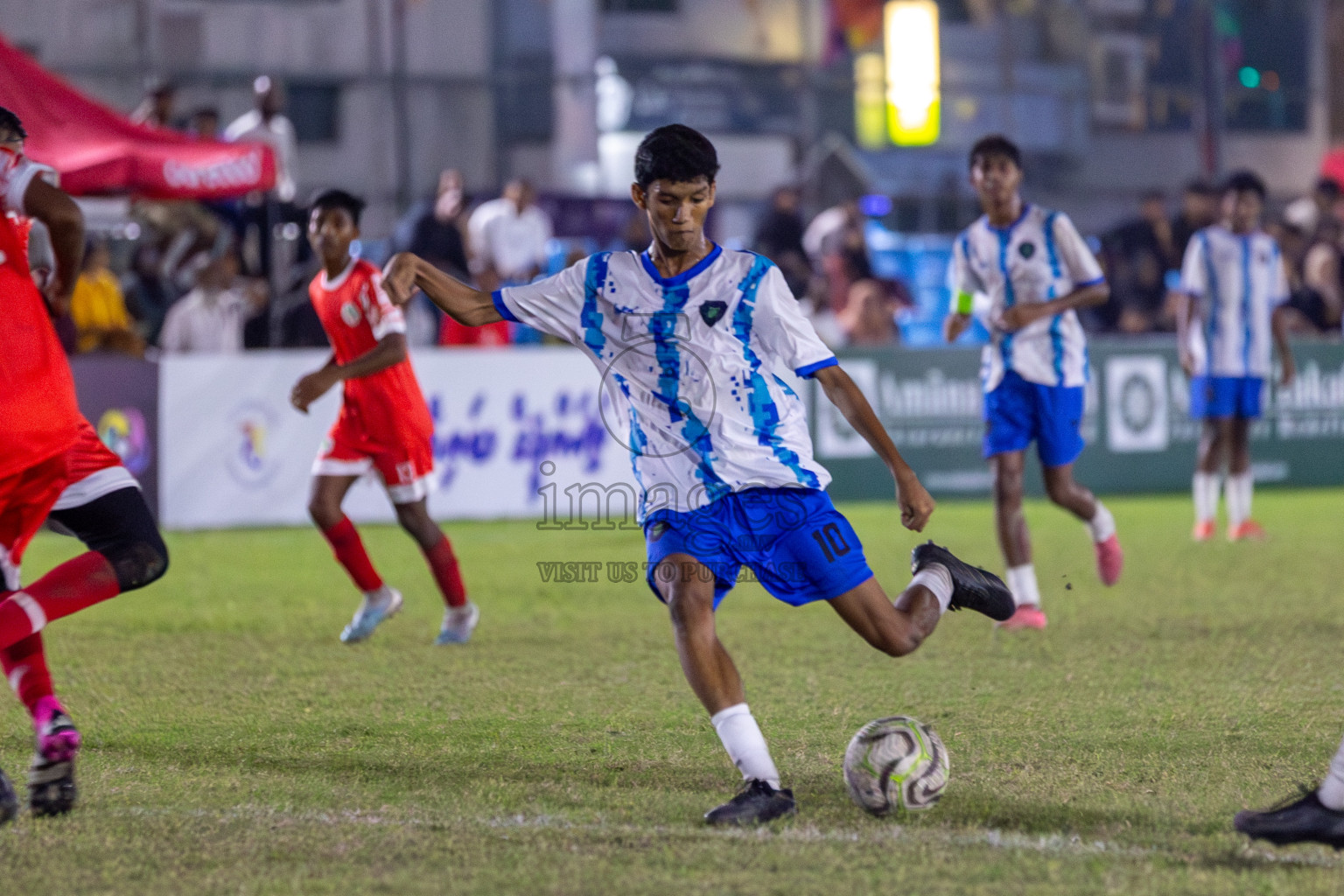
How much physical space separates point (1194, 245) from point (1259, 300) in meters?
0.58

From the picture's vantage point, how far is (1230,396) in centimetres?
1132

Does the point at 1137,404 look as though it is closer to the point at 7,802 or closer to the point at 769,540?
the point at 769,540

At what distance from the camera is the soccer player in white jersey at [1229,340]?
11.2 meters

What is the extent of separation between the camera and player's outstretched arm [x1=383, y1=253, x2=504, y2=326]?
4.50m

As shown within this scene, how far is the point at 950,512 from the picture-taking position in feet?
44.1

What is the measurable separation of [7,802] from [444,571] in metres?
3.39

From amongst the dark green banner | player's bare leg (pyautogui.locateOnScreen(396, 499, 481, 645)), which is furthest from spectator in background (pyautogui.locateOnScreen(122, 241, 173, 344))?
player's bare leg (pyautogui.locateOnScreen(396, 499, 481, 645))

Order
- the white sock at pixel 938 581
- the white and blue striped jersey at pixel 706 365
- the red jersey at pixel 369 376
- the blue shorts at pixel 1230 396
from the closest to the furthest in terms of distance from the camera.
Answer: the white and blue striped jersey at pixel 706 365 → the white sock at pixel 938 581 → the red jersey at pixel 369 376 → the blue shorts at pixel 1230 396

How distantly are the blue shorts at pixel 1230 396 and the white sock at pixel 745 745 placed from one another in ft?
25.8

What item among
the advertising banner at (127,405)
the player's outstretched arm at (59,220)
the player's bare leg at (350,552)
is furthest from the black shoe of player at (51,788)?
the advertising banner at (127,405)

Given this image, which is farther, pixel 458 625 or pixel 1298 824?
pixel 458 625

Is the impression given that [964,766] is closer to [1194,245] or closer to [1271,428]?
[1194,245]

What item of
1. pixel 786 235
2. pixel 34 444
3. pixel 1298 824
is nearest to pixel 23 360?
pixel 34 444

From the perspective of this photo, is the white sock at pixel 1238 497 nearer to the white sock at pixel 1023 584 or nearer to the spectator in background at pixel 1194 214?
the white sock at pixel 1023 584
